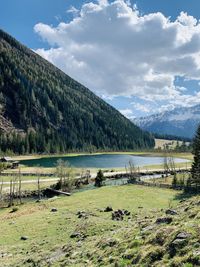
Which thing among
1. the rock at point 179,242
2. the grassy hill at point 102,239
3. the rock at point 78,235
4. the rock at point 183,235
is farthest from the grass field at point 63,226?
the rock at point 183,235

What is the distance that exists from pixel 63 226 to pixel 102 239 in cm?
1875

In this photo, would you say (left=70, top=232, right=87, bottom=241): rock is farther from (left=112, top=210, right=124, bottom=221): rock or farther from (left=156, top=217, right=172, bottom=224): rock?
(left=156, top=217, right=172, bottom=224): rock

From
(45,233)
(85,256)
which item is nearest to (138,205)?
(45,233)

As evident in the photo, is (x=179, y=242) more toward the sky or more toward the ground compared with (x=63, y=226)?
more toward the sky

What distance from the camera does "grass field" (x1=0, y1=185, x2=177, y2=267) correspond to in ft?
119

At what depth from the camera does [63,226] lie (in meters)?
52.2

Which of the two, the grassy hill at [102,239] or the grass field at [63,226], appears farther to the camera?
the grass field at [63,226]

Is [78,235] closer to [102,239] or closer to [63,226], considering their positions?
[63,226]

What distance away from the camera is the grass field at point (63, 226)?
36.3 m

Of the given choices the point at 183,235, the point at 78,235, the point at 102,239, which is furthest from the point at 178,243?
the point at 78,235

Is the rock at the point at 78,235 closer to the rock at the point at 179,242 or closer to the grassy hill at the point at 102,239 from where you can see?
the grassy hill at the point at 102,239

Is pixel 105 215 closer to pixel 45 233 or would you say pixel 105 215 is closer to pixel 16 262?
pixel 45 233

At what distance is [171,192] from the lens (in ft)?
313

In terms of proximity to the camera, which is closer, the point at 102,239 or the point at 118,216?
the point at 102,239
